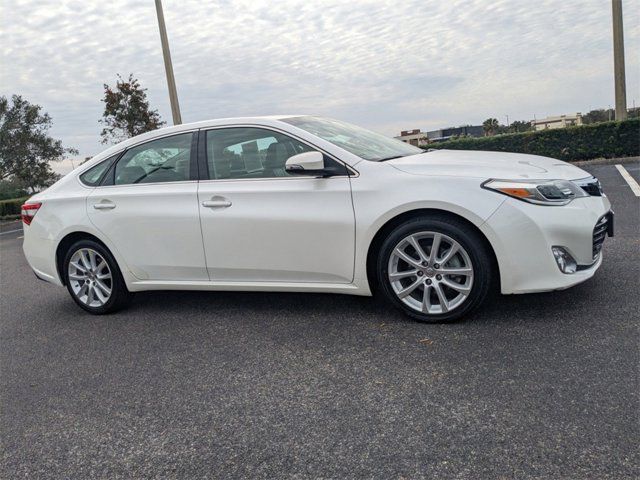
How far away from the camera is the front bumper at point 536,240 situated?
339cm

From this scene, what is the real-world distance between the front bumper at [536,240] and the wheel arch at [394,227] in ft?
0.25

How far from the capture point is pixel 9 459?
8.70 feet

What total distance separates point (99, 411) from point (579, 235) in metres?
3.04

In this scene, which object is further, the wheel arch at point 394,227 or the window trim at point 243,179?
the window trim at point 243,179

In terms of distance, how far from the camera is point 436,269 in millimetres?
3635

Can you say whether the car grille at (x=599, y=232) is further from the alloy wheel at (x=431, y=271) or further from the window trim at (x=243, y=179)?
the window trim at (x=243, y=179)

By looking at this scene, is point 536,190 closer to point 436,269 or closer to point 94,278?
point 436,269

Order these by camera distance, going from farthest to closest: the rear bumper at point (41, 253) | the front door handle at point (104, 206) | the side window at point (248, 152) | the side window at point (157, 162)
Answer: the rear bumper at point (41, 253)
the front door handle at point (104, 206)
the side window at point (157, 162)
the side window at point (248, 152)

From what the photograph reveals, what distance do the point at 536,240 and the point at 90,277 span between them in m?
3.71

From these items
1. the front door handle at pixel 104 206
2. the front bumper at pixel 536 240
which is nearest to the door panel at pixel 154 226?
the front door handle at pixel 104 206

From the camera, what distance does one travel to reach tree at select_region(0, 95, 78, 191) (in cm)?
2809

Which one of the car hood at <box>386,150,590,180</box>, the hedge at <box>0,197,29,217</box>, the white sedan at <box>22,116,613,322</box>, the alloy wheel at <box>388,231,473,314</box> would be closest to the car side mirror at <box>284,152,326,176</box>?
the white sedan at <box>22,116,613,322</box>

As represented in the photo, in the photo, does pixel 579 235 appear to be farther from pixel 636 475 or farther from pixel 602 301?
pixel 636 475

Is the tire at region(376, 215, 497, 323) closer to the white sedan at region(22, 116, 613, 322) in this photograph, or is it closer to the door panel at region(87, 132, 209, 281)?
the white sedan at region(22, 116, 613, 322)
